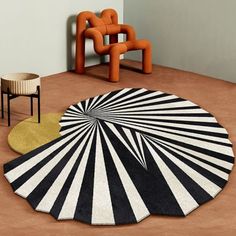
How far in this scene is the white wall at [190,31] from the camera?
3912 mm

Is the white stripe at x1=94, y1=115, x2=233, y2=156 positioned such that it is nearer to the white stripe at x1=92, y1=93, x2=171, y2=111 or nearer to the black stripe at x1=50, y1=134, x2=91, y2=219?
the white stripe at x1=92, y1=93, x2=171, y2=111

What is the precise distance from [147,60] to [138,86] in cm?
50

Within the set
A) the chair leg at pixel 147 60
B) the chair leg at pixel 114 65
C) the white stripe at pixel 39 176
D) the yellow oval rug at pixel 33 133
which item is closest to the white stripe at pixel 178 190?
the white stripe at pixel 39 176

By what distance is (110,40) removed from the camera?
14.3 feet

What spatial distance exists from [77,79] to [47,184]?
1994 mm

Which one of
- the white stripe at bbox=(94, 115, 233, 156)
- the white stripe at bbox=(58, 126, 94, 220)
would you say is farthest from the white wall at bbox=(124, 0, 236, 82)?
the white stripe at bbox=(58, 126, 94, 220)

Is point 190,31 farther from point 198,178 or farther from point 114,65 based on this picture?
point 198,178

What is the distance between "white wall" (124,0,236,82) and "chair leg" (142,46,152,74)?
36 cm

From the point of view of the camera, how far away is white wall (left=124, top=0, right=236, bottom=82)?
391 centimetres

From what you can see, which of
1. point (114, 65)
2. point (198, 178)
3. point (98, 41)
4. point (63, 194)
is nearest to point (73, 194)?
point (63, 194)

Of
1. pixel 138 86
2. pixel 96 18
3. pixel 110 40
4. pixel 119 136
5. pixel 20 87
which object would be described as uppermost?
pixel 96 18

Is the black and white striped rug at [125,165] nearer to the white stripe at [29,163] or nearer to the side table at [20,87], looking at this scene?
the white stripe at [29,163]

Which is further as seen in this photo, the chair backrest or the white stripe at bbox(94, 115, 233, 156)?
the chair backrest

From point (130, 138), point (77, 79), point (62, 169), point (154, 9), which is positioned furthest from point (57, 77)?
point (62, 169)
